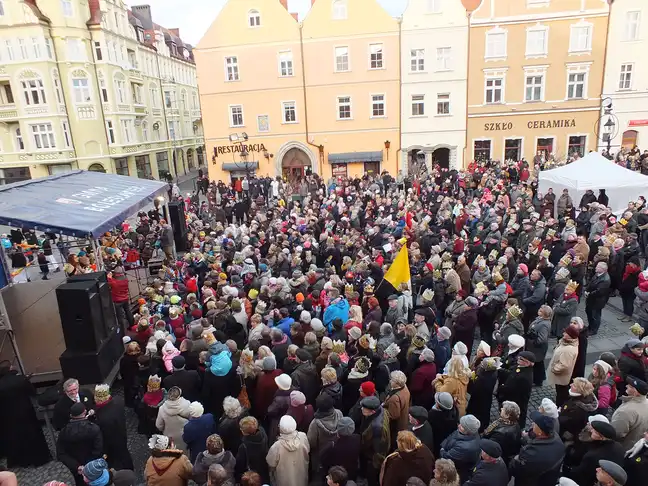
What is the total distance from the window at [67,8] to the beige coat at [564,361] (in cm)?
3738

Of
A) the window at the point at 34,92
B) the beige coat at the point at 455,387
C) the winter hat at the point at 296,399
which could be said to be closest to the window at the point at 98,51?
the window at the point at 34,92

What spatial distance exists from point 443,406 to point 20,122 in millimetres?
36747

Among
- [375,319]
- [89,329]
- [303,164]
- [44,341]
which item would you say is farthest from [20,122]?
[375,319]

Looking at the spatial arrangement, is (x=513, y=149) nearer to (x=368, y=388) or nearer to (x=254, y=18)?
(x=254, y=18)

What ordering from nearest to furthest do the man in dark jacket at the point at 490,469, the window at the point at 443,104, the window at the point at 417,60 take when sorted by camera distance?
the man in dark jacket at the point at 490,469, the window at the point at 417,60, the window at the point at 443,104

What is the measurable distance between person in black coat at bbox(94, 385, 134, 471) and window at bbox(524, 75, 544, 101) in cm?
2934

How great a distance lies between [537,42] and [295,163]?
1682cm

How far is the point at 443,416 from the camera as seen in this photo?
17.0 feet

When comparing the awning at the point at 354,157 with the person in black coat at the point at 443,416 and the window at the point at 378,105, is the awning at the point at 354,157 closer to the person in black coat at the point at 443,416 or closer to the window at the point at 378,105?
the window at the point at 378,105

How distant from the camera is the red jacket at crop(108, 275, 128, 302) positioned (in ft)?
31.3

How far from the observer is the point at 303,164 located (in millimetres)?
30797

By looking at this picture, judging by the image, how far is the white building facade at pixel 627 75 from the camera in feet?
85.0

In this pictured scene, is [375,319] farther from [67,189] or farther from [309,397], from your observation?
[67,189]

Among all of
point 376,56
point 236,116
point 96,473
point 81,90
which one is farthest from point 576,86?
point 81,90
